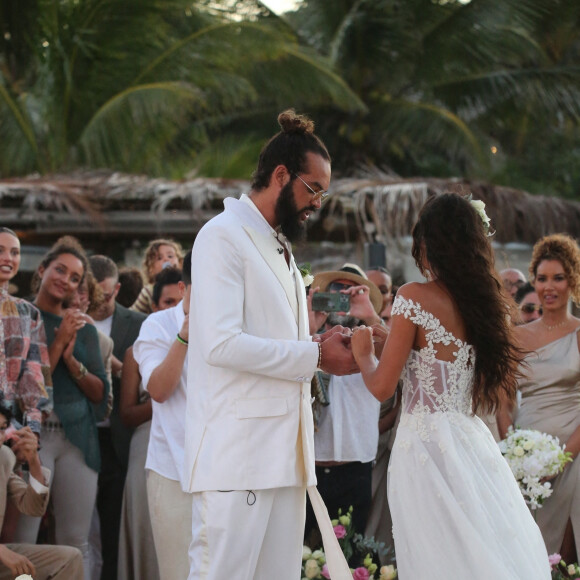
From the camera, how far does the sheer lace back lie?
13.6ft

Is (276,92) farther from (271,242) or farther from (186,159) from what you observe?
(271,242)

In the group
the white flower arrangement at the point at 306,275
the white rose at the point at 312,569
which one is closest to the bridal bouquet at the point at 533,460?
the white rose at the point at 312,569

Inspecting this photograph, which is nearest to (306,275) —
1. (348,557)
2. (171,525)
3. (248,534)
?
(248,534)

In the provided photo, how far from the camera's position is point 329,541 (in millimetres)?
3826

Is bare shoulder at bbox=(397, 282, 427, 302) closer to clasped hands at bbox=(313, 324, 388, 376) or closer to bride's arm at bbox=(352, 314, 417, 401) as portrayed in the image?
bride's arm at bbox=(352, 314, 417, 401)

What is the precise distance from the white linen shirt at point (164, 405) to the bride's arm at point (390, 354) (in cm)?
142

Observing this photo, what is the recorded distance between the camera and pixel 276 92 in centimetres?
1811

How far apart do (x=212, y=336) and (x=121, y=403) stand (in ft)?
9.02

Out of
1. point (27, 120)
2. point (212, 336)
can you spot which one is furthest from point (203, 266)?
point (27, 120)

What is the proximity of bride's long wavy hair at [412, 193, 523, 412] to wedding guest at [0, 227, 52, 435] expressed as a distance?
258cm

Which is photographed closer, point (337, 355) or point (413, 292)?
point (337, 355)

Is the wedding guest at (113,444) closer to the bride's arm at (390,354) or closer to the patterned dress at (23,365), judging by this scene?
the patterned dress at (23,365)

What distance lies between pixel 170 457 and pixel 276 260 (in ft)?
5.64

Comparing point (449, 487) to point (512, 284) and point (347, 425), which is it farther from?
point (512, 284)
